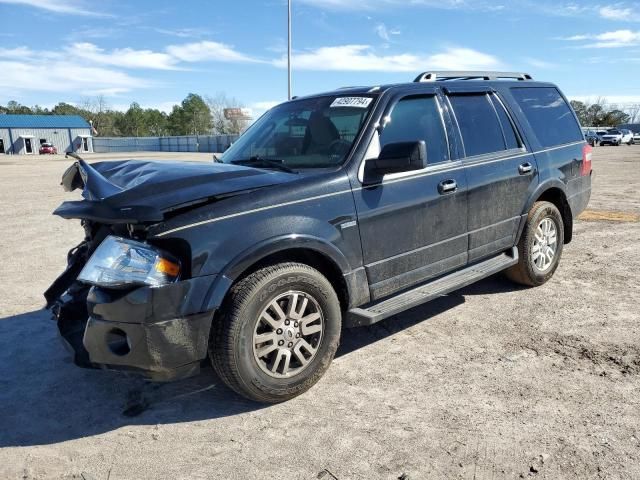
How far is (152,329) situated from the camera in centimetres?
269

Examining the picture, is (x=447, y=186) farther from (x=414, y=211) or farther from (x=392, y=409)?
(x=392, y=409)

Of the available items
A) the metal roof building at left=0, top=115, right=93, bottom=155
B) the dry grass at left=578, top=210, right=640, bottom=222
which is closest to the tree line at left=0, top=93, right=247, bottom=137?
the metal roof building at left=0, top=115, right=93, bottom=155

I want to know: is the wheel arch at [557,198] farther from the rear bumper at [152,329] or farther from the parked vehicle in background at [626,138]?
the parked vehicle in background at [626,138]

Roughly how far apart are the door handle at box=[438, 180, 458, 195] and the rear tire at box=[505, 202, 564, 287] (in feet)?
4.16

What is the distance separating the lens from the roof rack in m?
4.46

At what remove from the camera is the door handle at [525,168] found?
15.4 feet

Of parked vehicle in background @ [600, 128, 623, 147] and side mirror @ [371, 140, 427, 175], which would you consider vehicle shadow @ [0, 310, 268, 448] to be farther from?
parked vehicle in background @ [600, 128, 623, 147]

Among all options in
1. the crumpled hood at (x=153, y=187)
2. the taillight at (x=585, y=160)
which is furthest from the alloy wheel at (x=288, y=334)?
the taillight at (x=585, y=160)

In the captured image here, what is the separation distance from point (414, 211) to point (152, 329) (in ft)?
6.55

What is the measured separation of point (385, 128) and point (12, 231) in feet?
24.2

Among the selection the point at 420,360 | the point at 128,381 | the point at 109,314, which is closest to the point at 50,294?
the point at 128,381

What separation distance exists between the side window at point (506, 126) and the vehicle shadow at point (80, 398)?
2107 millimetres

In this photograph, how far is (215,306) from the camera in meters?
2.81

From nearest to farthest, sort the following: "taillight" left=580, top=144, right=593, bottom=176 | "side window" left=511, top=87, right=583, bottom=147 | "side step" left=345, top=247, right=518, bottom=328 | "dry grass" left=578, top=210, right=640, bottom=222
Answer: "side step" left=345, top=247, right=518, bottom=328, "side window" left=511, top=87, right=583, bottom=147, "taillight" left=580, top=144, right=593, bottom=176, "dry grass" left=578, top=210, right=640, bottom=222
